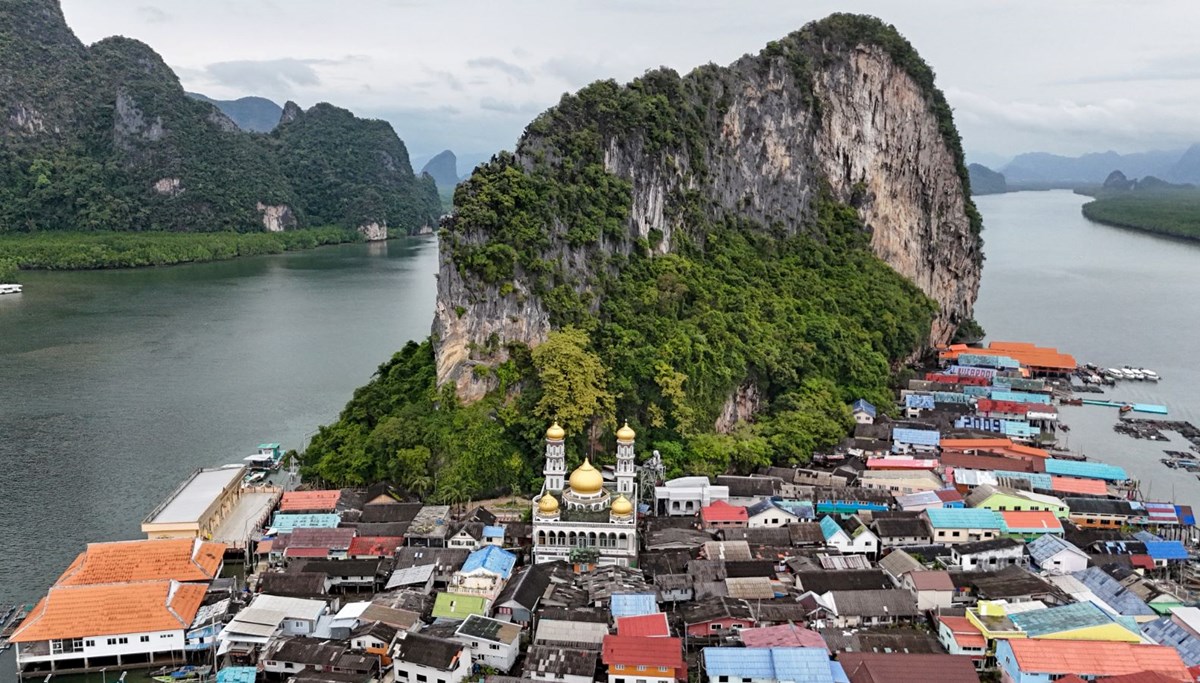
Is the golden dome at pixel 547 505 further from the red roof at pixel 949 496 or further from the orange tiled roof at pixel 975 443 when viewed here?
the orange tiled roof at pixel 975 443

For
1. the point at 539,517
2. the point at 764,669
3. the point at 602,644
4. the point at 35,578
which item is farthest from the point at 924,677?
the point at 35,578

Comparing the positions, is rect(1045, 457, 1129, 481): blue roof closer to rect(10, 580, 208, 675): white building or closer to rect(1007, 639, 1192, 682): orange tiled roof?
rect(1007, 639, 1192, 682): orange tiled roof

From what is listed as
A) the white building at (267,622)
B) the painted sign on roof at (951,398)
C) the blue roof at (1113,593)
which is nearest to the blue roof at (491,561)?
the white building at (267,622)

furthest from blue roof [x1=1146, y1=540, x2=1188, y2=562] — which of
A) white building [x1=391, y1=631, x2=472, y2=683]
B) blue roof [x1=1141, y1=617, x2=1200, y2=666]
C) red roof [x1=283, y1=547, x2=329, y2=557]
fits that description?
red roof [x1=283, y1=547, x2=329, y2=557]

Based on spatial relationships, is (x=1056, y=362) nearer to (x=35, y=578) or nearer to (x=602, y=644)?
(x=602, y=644)

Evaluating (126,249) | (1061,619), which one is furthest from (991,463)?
(126,249)

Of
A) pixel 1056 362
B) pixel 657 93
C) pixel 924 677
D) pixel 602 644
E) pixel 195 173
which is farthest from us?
pixel 195 173

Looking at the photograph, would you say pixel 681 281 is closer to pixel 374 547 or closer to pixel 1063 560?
pixel 374 547
